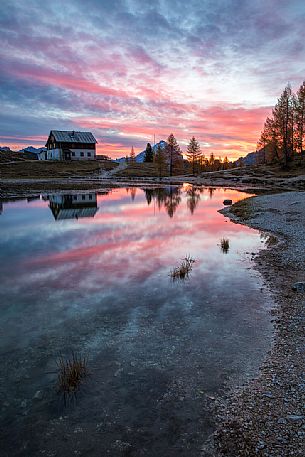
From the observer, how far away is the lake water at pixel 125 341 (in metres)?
6.29

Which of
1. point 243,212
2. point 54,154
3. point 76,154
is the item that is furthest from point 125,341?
point 54,154

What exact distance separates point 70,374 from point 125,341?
7.13 ft

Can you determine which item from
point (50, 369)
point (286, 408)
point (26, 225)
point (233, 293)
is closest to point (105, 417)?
point (50, 369)

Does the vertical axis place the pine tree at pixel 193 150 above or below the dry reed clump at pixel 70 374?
above

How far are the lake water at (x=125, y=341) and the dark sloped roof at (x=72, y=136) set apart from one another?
358 feet

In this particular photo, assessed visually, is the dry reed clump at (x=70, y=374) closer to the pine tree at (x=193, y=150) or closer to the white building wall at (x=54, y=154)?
the pine tree at (x=193, y=150)

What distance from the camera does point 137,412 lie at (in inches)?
266

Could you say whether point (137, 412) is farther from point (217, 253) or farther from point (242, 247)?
point (242, 247)

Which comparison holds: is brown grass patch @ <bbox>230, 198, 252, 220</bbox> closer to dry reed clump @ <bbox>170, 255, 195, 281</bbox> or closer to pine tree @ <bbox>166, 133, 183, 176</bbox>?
dry reed clump @ <bbox>170, 255, 195, 281</bbox>

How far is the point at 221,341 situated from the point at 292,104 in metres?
86.7

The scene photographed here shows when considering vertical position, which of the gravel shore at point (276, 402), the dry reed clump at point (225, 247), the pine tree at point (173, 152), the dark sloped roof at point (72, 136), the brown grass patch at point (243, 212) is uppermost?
the dark sloped roof at point (72, 136)

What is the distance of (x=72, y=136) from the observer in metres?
124

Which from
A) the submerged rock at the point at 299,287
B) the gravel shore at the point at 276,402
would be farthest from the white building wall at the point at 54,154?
the submerged rock at the point at 299,287

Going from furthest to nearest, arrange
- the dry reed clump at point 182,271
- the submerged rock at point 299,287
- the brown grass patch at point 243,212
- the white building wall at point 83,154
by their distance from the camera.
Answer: the white building wall at point 83,154
the brown grass patch at point 243,212
the dry reed clump at point 182,271
the submerged rock at point 299,287
